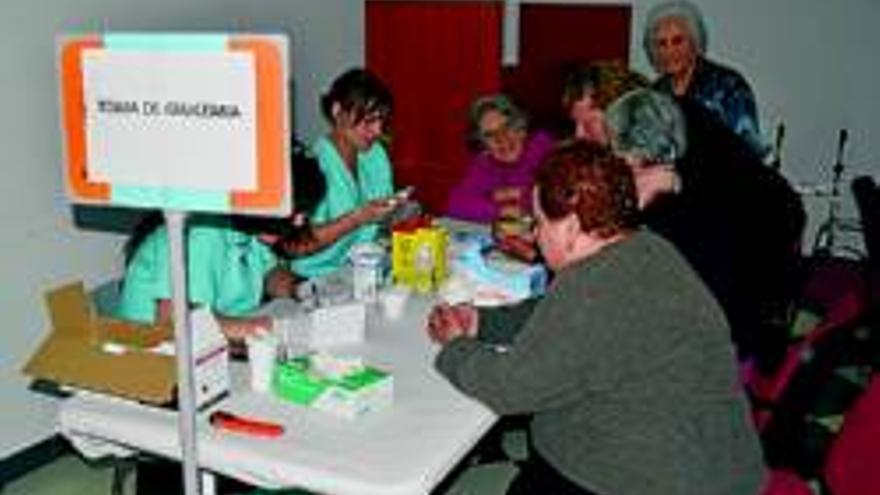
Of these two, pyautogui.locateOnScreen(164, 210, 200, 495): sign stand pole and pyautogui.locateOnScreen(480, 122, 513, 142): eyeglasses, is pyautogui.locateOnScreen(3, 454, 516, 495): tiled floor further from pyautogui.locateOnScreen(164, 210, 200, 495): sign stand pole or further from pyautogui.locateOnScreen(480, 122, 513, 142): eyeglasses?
pyautogui.locateOnScreen(164, 210, 200, 495): sign stand pole

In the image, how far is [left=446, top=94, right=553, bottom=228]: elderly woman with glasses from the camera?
3.49 metres

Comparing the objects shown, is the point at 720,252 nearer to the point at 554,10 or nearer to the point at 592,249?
the point at 592,249

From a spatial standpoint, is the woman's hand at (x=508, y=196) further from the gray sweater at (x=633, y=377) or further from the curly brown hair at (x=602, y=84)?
the gray sweater at (x=633, y=377)

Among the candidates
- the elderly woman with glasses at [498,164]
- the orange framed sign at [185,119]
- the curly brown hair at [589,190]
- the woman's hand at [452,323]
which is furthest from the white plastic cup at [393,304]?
the orange framed sign at [185,119]

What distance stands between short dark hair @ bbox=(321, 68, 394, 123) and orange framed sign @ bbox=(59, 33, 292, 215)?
1733 millimetres

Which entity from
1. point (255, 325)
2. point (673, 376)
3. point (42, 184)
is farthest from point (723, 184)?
point (42, 184)

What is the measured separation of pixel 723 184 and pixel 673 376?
0.94 meters

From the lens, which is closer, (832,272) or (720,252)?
(720,252)

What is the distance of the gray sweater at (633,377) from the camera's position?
1.64 meters

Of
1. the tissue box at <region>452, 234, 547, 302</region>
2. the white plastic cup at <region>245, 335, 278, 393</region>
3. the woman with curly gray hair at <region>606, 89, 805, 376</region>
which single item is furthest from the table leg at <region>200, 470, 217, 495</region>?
the woman with curly gray hair at <region>606, 89, 805, 376</region>

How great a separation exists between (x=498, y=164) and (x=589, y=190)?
73.9 inches

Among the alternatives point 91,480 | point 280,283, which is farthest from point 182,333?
point 91,480

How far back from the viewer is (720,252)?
2.30 meters

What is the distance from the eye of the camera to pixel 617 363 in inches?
64.9
